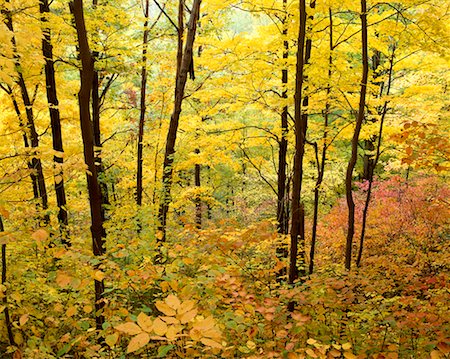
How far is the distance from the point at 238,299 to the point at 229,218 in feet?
16.7

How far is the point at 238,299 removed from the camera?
4.11 m

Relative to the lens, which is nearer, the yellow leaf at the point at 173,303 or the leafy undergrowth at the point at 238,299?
the yellow leaf at the point at 173,303

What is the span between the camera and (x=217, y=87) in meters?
9.31

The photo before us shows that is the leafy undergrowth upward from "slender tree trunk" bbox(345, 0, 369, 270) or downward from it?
downward

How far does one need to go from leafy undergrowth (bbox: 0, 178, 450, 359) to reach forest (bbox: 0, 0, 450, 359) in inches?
1.7

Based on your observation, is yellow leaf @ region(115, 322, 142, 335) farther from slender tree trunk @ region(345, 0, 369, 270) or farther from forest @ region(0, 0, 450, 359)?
slender tree trunk @ region(345, 0, 369, 270)

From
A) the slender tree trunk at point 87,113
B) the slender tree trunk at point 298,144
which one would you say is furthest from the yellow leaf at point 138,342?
the slender tree trunk at point 298,144

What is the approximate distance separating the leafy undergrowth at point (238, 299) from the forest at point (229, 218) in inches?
1.7

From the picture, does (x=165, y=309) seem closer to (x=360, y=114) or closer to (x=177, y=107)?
(x=360, y=114)

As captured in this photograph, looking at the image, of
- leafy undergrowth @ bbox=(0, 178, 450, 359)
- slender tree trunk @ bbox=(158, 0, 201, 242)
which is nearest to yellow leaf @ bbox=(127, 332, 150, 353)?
leafy undergrowth @ bbox=(0, 178, 450, 359)

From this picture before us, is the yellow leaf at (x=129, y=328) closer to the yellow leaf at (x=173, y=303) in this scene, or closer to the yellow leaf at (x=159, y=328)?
the yellow leaf at (x=159, y=328)

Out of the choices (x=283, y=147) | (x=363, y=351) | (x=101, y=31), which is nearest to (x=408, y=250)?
(x=283, y=147)

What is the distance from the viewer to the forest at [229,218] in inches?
136

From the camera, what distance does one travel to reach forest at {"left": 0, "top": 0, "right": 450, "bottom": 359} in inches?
136
